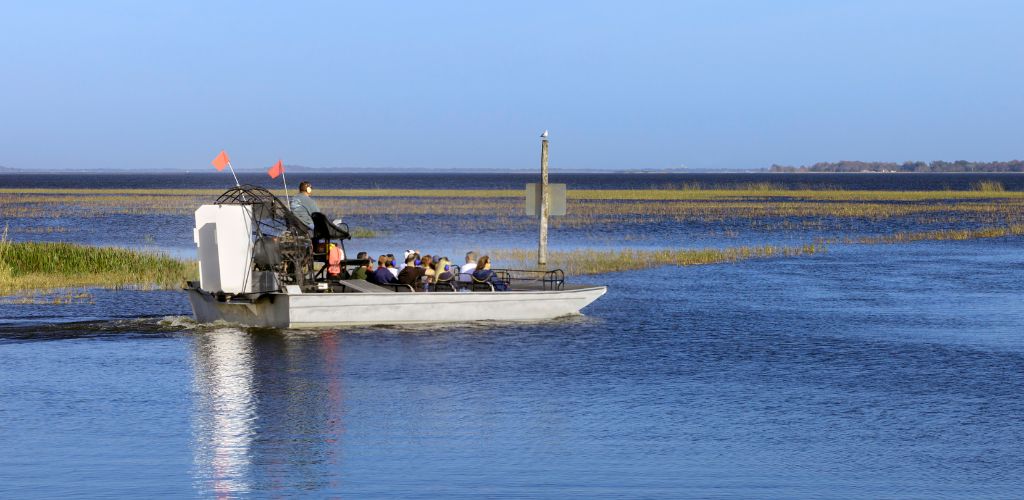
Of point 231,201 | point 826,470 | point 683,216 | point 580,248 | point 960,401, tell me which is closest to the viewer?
point 826,470

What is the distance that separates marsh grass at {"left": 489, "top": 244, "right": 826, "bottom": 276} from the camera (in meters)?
39.9

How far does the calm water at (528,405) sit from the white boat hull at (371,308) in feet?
1.28

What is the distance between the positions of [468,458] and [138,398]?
604 cm

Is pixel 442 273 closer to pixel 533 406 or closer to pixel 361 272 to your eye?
pixel 361 272

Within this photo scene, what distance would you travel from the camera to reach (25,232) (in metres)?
60.3

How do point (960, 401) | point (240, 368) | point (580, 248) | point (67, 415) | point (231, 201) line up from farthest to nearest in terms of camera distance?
point (580, 248) < point (231, 201) < point (240, 368) < point (960, 401) < point (67, 415)

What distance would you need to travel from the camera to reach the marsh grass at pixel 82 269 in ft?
110

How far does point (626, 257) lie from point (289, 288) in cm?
2050

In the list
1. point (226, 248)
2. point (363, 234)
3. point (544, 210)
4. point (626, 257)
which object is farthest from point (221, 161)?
point (363, 234)

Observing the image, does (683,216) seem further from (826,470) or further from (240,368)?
(826,470)

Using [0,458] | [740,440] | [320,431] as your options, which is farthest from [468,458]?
[0,458]

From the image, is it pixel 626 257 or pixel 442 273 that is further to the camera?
pixel 626 257

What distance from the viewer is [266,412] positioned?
16781mm

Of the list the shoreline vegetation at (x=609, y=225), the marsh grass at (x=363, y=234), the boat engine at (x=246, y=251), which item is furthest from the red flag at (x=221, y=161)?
the marsh grass at (x=363, y=234)
